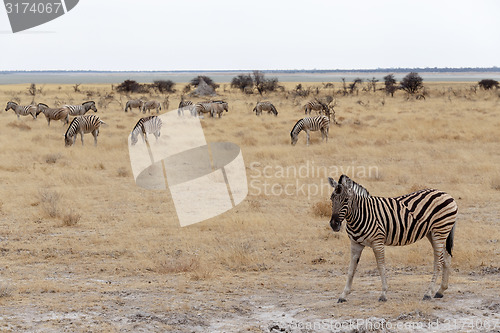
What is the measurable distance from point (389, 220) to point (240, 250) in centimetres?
333

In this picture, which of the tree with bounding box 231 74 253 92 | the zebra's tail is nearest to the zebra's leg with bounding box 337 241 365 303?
the zebra's tail

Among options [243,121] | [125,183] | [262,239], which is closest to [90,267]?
[262,239]

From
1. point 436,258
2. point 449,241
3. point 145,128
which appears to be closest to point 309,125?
point 145,128

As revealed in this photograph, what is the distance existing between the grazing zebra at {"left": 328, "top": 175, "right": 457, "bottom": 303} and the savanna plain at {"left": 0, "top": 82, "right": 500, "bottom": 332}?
50cm

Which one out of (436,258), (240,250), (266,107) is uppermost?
(266,107)

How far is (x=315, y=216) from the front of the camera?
12.0m

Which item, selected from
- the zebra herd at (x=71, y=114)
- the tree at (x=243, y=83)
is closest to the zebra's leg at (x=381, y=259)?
the zebra herd at (x=71, y=114)

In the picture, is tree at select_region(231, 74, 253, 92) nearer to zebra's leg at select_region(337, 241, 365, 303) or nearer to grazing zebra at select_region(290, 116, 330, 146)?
grazing zebra at select_region(290, 116, 330, 146)

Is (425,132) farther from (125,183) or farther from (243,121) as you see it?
(125,183)

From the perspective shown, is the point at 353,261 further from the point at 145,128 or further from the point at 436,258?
the point at 145,128

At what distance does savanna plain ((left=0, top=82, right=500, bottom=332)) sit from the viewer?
626cm

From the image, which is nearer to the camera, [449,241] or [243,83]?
[449,241]

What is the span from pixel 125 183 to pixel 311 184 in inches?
201

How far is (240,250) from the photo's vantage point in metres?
9.31
